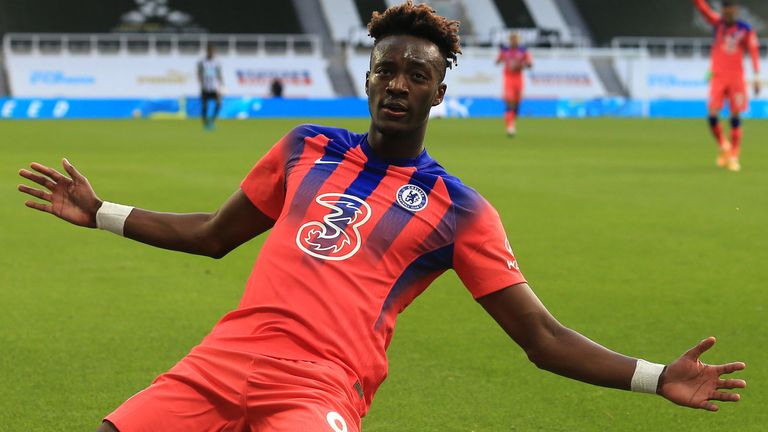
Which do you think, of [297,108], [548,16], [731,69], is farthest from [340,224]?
[548,16]

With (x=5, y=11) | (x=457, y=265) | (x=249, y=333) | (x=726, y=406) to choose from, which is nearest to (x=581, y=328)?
(x=726, y=406)

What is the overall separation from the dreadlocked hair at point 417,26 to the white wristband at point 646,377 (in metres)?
1.12

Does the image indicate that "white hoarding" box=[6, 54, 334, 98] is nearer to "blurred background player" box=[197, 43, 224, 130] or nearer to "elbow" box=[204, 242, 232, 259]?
"blurred background player" box=[197, 43, 224, 130]

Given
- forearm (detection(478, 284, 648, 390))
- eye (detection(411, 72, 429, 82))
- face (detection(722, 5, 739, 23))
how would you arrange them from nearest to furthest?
1. forearm (detection(478, 284, 648, 390))
2. eye (detection(411, 72, 429, 82))
3. face (detection(722, 5, 739, 23))

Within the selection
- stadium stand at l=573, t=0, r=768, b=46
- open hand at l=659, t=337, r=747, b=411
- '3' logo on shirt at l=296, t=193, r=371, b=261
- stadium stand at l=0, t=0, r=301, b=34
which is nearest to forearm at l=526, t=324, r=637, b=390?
open hand at l=659, t=337, r=747, b=411

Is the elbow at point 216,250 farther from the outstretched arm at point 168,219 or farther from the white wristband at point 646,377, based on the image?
the white wristband at point 646,377

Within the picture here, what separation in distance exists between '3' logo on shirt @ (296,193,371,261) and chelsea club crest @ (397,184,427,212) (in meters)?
0.11

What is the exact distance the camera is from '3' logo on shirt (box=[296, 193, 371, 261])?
135 inches

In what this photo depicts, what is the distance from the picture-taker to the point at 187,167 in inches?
656

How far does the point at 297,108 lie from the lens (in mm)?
39219

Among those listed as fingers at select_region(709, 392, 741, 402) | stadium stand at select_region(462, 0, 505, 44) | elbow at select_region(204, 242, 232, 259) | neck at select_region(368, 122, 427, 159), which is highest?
stadium stand at select_region(462, 0, 505, 44)

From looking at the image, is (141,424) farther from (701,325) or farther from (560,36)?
(560,36)

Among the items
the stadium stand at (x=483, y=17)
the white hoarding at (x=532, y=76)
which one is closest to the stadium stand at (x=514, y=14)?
the stadium stand at (x=483, y=17)

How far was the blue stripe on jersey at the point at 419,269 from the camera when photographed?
3498 millimetres
